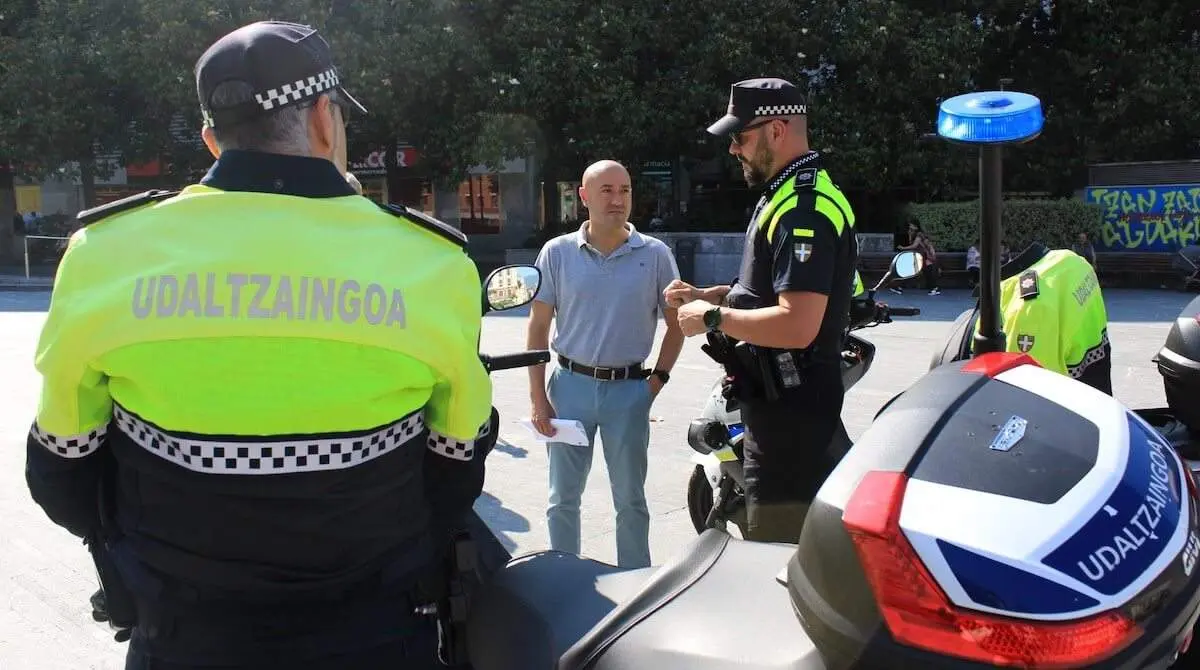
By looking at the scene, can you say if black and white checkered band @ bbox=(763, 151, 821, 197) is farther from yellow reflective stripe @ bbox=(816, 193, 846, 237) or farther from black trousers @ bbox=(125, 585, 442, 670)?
black trousers @ bbox=(125, 585, 442, 670)

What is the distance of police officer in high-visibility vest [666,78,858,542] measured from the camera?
9.14ft

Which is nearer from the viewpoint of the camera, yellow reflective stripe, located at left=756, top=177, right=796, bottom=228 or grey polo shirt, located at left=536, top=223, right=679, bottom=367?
yellow reflective stripe, located at left=756, top=177, right=796, bottom=228

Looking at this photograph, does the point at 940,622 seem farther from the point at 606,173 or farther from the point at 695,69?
the point at 695,69

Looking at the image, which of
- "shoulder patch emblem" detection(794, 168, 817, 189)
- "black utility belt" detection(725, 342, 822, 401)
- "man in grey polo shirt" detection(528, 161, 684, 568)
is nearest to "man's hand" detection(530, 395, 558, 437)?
"man in grey polo shirt" detection(528, 161, 684, 568)

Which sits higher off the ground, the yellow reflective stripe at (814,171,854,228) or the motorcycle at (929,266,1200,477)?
the yellow reflective stripe at (814,171,854,228)

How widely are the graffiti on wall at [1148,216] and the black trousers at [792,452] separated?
62.9 ft

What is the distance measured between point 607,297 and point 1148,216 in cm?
1892

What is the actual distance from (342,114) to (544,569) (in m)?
0.89

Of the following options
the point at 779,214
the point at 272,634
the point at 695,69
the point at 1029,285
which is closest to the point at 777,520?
the point at 779,214

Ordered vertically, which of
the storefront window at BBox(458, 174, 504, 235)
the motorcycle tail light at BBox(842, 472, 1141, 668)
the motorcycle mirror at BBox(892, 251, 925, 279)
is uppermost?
the storefront window at BBox(458, 174, 504, 235)

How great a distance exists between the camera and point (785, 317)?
2.77m

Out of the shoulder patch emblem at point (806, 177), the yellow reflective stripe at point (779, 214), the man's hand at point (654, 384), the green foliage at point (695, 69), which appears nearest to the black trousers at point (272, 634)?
the yellow reflective stripe at point (779, 214)

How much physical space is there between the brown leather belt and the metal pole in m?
1.93

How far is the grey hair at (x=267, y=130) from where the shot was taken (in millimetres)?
1622
